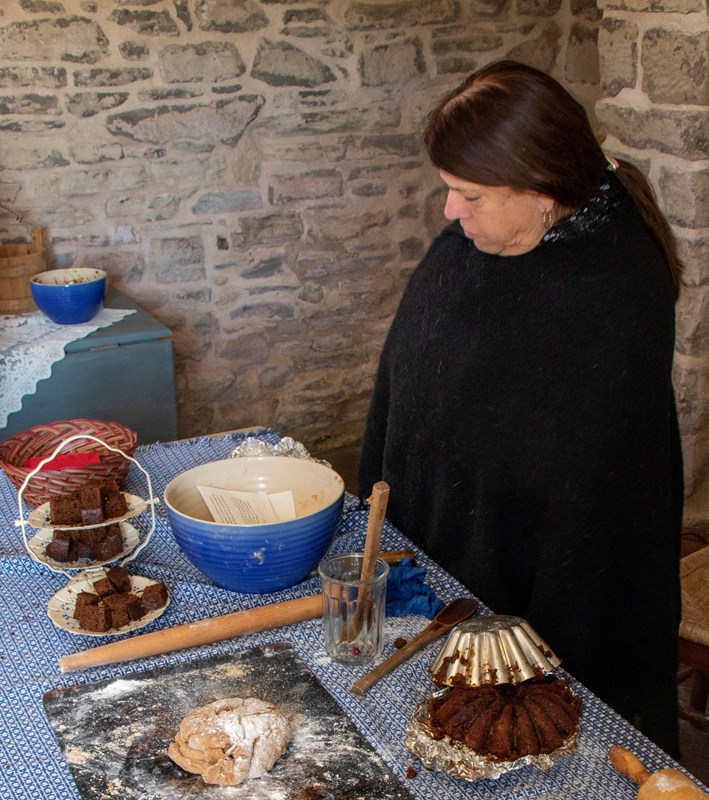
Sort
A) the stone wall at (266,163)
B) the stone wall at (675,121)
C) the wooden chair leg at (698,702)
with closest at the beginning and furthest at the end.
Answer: the wooden chair leg at (698,702) → the stone wall at (675,121) → the stone wall at (266,163)

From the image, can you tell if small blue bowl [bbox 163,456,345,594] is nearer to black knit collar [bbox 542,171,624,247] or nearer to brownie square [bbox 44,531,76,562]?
brownie square [bbox 44,531,76,562]

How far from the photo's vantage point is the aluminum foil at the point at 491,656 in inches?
48.5

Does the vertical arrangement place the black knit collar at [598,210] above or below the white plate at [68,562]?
above

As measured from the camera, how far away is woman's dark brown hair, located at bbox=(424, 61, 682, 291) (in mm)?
1543

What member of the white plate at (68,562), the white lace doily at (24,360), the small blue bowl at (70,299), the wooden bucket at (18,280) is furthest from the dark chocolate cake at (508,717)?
the wooden bucket at (18,280)

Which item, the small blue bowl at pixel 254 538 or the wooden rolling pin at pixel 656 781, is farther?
the small blue bowl at pixel 254 538

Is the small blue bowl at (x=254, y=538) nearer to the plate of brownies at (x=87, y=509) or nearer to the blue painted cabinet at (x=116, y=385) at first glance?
the plate of brownies at (x=87, y=509)

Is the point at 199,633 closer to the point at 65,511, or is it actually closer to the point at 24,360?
the point at 65,511

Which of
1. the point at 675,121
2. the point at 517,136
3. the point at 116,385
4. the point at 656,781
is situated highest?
the point at 517,136

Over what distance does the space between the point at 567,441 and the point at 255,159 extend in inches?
91.5

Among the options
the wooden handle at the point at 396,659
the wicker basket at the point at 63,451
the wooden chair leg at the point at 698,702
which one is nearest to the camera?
the wooden handle at the point at 396,659

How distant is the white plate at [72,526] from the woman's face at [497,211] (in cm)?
71

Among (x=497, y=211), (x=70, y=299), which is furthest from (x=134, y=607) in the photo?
(x=70, y=299)

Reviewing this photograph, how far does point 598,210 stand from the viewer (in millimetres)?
1674
